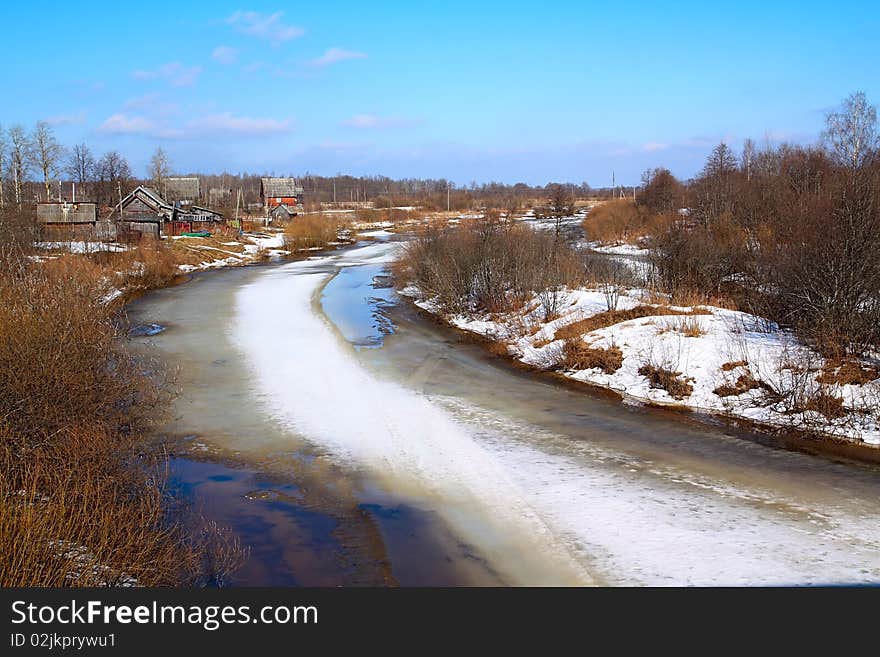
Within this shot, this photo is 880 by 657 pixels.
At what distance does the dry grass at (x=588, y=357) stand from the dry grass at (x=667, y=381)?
2.76ft

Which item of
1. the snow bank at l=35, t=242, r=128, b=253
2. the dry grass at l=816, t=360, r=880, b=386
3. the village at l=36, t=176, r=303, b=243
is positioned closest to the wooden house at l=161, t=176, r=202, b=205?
the village at l=36, t=176, r=303, b=243

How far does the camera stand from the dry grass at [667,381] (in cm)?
1533

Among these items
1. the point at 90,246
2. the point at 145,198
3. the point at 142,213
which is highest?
the point at 145,198

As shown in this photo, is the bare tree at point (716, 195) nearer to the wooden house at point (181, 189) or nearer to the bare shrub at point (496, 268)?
the bare shrub at point (496, 268)

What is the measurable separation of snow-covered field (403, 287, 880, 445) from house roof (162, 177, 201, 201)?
80279mm

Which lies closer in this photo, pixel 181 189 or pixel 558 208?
Answer: pixel 558 208

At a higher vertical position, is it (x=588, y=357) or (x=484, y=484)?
(x=588, y=357)

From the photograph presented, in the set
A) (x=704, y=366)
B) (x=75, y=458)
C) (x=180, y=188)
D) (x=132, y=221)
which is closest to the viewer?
(x=75, y=458)

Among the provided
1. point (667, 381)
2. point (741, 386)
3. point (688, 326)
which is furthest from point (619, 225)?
point (741, 386)

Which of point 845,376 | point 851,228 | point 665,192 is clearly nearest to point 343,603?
point 845,376

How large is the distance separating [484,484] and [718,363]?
303 inches

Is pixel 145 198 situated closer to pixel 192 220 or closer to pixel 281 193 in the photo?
pixel 192 220

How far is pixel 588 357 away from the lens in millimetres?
17859

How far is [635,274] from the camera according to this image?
27.6 metres
